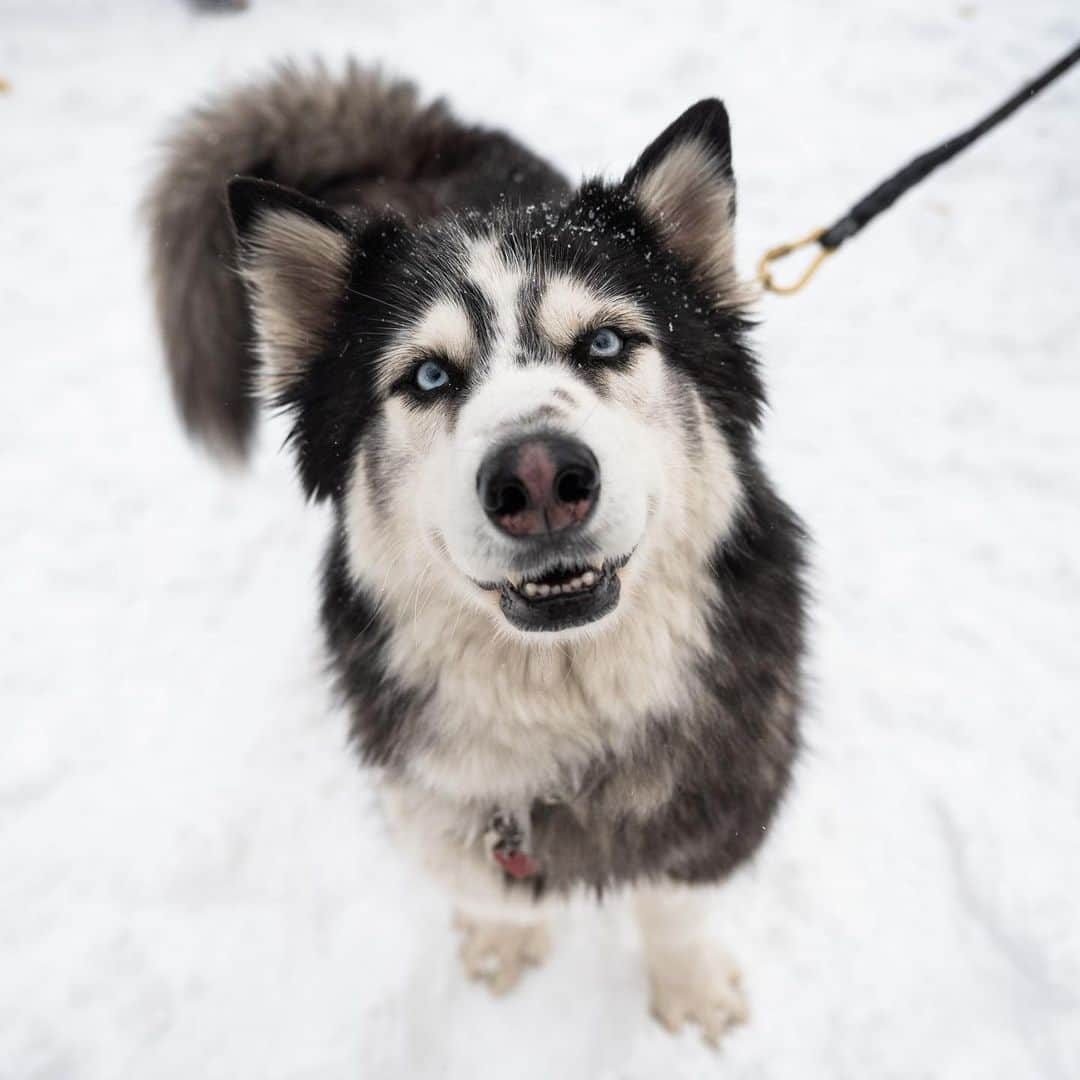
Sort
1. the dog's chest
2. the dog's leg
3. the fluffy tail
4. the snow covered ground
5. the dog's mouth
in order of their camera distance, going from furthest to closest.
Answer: the fluffy tail → the snow covered ground → the dog's leg → the dog's chest → the dog's mouth

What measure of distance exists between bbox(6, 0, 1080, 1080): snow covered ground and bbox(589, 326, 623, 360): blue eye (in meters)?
Result: 1.55

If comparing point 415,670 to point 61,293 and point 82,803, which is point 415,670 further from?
point 61,293

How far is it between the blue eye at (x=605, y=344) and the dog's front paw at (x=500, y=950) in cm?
173

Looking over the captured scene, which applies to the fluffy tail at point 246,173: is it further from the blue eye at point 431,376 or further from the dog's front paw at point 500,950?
the dog's front paw at point 500,950

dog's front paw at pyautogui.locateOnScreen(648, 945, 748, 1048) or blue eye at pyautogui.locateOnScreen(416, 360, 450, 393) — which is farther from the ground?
blue eye at pyautogui.locateOnScreen(416, 360, 450, 393)

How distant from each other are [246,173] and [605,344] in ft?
6.92

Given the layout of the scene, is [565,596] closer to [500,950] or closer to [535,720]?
[535,720]

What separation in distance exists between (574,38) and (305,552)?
4787mm

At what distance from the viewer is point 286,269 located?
5.94 feet

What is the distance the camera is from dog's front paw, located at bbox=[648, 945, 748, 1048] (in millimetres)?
2215

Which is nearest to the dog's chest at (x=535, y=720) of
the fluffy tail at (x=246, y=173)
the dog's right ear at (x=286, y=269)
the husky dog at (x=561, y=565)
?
the husky dog at (x=561, y=565)

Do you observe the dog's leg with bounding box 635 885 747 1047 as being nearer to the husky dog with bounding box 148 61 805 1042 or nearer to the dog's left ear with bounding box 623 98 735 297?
the husky dog with bounding box 148 61 805 1042

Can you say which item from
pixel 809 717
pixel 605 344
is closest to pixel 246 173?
pixel 605 344

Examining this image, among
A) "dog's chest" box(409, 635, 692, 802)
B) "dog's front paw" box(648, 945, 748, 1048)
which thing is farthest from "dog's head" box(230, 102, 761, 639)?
"dog's front paw" box(648, 945, 748, 1048)
